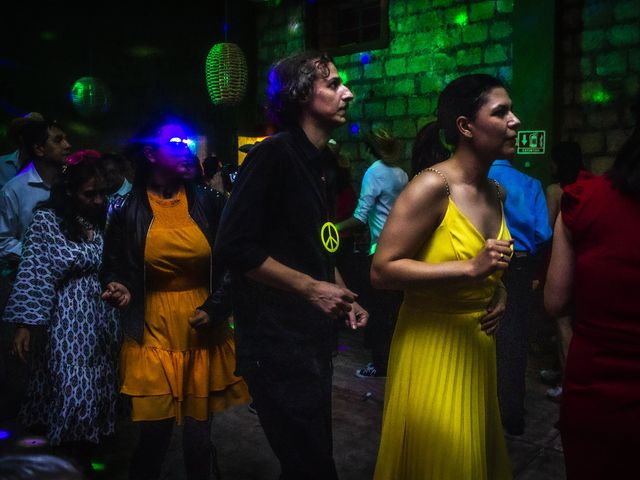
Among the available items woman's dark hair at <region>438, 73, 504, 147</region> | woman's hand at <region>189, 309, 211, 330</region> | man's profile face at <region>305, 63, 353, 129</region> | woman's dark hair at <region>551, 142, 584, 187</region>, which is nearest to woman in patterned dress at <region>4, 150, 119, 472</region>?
woman's hand at <region>189, 309, 211, 330</region>

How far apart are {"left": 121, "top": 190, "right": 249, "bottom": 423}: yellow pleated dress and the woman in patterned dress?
22.0 inches

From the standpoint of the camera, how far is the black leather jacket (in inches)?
111

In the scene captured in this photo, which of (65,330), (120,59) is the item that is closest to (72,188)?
(65,330)

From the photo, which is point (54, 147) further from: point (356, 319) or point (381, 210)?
point (356, 319)

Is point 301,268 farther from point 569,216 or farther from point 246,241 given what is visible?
point 569,216

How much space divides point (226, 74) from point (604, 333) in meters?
6.63

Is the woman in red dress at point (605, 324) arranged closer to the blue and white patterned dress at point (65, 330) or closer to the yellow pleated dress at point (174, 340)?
the yellow pleated dress at point (174, 340)

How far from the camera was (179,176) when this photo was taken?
9.77 ft

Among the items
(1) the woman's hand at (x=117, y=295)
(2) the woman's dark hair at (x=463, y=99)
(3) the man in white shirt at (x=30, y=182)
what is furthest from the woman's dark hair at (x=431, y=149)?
(3) the man in white shirt at (x=30, y=182)

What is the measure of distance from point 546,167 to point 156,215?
15.5 ft

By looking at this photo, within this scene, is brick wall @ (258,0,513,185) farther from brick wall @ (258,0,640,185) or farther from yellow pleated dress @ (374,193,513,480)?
yellow pleated dress @ (374,193,513,480)

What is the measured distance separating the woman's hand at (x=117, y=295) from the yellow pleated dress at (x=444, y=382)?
1301mm

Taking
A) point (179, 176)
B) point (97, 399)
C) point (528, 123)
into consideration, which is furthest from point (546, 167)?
point (97, 399)

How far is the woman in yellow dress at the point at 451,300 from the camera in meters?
2.01
